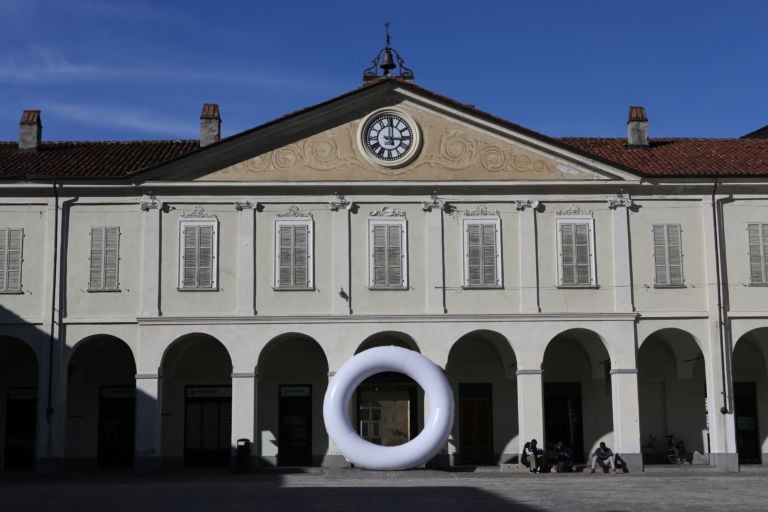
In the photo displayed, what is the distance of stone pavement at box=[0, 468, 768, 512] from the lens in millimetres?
19891

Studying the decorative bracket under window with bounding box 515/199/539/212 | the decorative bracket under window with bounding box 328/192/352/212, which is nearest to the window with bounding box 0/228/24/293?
the decorative bracket under window with bounding box 328/192/352/212

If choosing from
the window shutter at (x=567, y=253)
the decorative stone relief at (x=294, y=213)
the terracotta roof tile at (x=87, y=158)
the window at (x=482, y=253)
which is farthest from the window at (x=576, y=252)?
the terracotta roof tile at (x=87, y=158)

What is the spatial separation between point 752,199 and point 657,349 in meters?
5.36

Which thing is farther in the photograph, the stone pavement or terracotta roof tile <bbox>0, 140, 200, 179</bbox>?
terracotta roof tile <bbox>0, 140, 200, 179</bbox>

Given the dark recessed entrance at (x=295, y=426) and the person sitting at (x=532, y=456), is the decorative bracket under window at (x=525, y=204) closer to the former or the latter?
the person sitting at (x=532, y=456)

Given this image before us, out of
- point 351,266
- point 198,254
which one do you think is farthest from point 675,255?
point 198,254

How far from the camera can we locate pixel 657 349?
32.9 meters

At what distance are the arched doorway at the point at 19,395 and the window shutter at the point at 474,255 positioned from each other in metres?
13.2

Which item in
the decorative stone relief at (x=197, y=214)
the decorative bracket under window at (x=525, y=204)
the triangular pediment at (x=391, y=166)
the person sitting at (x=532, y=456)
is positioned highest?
the triangular pediment at (x=391, y=166)

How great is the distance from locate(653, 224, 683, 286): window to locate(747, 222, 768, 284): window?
2055 millimetres

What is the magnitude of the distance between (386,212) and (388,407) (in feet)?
19.8

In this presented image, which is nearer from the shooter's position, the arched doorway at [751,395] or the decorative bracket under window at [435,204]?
the decorative bracket under window at [435,204]

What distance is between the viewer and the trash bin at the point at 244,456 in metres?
29.0

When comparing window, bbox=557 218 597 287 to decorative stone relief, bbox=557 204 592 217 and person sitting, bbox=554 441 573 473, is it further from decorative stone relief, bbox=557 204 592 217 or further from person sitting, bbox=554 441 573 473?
person sitting, bbox=554 441 573 473
